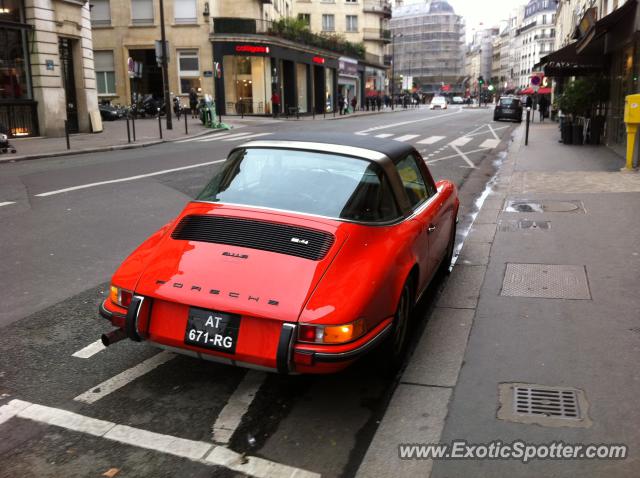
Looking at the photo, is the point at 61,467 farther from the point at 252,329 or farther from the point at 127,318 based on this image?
the point at 252,329

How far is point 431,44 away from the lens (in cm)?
14562

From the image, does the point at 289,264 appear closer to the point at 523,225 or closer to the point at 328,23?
the point at 523,225

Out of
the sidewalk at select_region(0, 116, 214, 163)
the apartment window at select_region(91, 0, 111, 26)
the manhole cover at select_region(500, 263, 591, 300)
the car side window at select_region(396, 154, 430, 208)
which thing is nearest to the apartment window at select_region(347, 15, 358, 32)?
the apartment window at select_region(91, 0, 111, 26)

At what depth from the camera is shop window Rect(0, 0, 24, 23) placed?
74.2ft

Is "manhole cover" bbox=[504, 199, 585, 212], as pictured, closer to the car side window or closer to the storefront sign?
the car side window

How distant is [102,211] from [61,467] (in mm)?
7049

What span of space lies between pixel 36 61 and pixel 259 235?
23464mm

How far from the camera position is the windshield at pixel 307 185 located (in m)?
4.29

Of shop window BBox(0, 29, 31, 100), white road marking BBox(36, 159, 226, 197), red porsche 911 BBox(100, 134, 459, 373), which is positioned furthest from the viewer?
shop window BBox(0, 29, 31, 100)

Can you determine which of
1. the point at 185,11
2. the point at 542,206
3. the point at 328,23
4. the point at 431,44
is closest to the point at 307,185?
the point at 542,206

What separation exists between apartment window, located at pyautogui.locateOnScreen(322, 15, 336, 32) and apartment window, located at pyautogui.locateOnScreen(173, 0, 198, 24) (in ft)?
102

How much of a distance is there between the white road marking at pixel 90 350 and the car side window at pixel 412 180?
103 inches

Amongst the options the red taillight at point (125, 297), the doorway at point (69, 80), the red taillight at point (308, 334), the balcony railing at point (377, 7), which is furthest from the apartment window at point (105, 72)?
the red taillight at point (308, 334)

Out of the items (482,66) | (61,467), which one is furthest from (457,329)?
(482,66)
